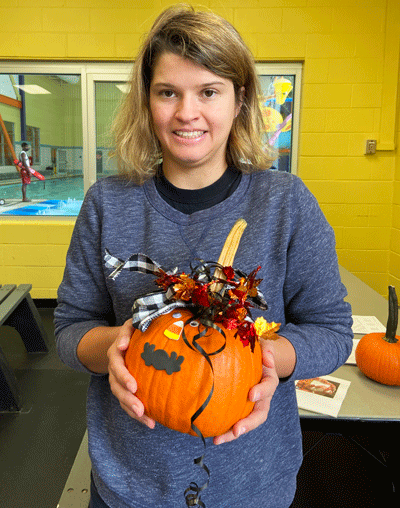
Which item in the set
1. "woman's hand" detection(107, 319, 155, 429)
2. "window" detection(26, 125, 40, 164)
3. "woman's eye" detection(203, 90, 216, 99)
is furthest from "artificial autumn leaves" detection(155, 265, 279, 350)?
"window" detection(26, 125, 40, 164)

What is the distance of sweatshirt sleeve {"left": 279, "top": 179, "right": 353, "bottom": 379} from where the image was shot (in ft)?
2.64

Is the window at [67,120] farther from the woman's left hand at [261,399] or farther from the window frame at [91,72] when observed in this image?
the woman's left hand at [261,399]

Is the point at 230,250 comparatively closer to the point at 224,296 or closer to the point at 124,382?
the point at 224,296

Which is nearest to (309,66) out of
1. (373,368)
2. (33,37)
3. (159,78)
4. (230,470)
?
(33,37)

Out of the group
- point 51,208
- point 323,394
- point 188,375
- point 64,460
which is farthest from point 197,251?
point 51,208

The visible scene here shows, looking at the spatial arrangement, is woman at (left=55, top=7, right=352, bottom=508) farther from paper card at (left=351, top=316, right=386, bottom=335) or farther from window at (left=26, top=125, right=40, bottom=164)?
window at (left=26, top=125, right=40, bottom=164)

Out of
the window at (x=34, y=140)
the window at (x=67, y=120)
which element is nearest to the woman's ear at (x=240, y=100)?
the window at (x=67, y=120)

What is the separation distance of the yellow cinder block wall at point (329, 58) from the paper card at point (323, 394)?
2826 mm

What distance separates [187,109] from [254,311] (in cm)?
39

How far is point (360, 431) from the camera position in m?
1.23

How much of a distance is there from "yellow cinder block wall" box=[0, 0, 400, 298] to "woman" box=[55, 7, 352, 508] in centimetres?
326

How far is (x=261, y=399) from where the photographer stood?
2.15 ft

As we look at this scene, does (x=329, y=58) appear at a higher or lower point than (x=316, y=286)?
higher

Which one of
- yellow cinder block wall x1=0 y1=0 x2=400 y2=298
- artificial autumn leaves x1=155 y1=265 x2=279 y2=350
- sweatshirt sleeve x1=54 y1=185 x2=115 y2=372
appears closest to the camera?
artificial autumn leaves x1=155 y1=265 x2=279 y2=350
